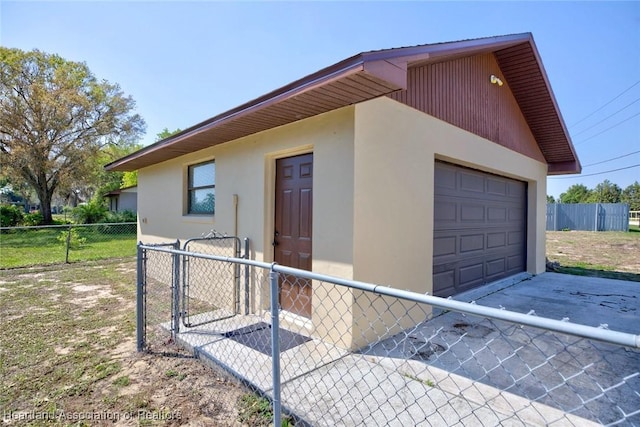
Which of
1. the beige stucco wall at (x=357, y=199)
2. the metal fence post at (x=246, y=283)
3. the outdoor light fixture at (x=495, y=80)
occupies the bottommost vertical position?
the metal fence post at (x=246, y=283)

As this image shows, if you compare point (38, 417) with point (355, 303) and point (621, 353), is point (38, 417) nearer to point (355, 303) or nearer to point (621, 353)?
point (355, 303)

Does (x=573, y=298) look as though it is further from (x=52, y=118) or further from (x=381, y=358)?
(x=52, y=118)

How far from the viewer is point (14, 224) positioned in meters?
19.5

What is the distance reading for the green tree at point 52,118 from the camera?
59.8ft

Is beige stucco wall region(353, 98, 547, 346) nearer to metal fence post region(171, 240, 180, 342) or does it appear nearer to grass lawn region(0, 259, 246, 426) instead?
grass lawn region(0, 259, 246, 426)

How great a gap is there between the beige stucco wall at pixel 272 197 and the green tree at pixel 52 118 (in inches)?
678

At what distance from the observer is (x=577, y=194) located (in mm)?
62531

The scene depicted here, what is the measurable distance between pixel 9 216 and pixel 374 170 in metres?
24.2

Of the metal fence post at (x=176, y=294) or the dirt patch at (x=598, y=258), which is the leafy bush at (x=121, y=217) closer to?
the metal fence post at (x=176, y=294)

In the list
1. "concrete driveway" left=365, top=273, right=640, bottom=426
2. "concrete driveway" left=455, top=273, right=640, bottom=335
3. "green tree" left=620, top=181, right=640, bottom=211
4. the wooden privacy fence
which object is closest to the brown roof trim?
"concrete driveway" left=365, top=273, right=640, bottom=426

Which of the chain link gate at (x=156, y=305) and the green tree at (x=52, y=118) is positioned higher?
the green tree at (x=52, y=118)

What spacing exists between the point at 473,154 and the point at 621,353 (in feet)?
10.8

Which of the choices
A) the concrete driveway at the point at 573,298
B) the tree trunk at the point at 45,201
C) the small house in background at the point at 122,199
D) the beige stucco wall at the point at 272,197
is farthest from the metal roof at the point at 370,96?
the small house in background at the point at 122,199

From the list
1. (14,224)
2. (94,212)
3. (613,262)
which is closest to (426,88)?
(613,262)
